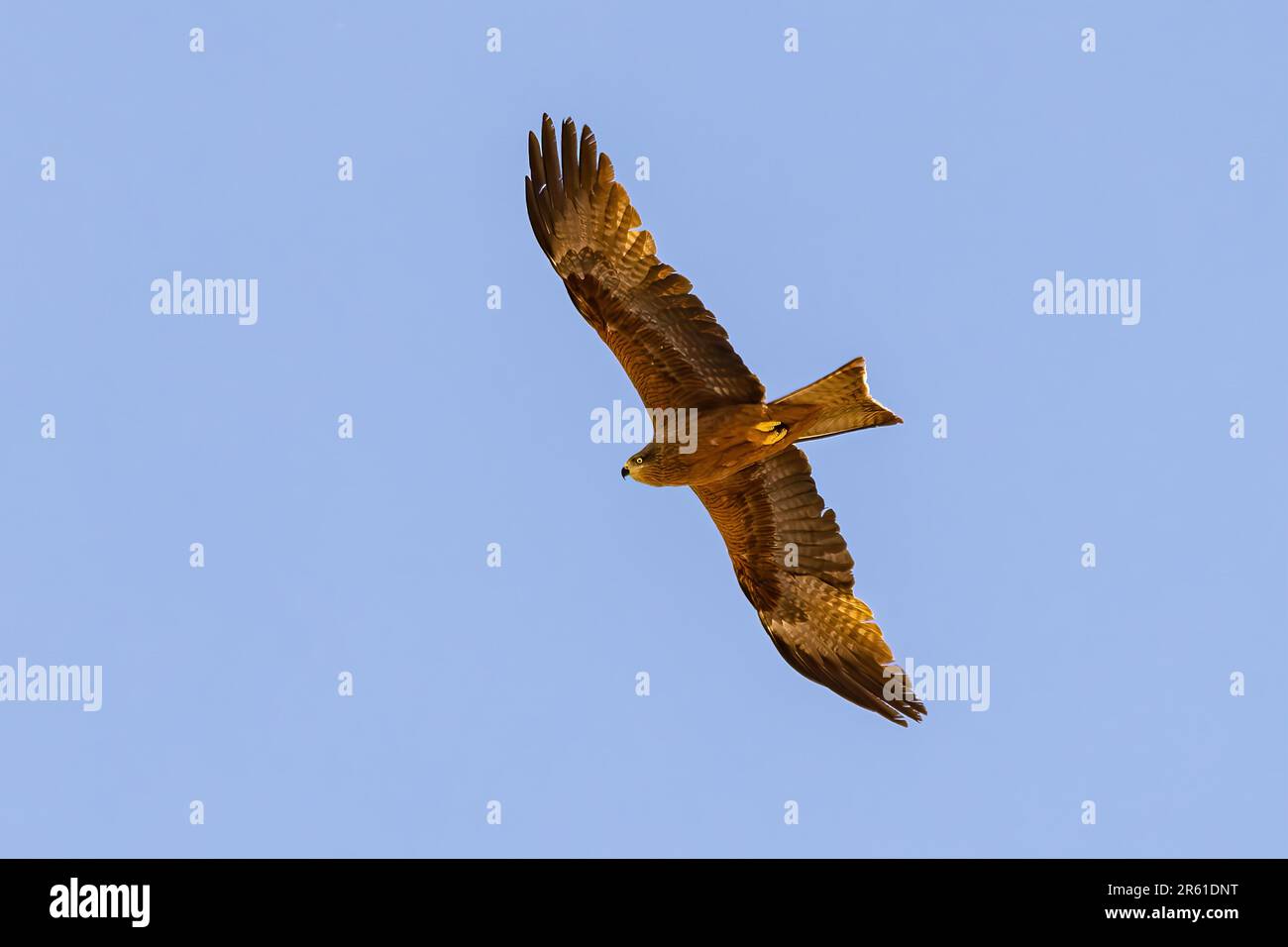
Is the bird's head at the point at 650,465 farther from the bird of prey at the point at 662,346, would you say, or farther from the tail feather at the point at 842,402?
the tail feather at the point at 842,402

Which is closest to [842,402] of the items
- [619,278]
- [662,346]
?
[662,346]

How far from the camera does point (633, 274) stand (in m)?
13.6

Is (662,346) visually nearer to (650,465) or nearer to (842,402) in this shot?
(650,465)

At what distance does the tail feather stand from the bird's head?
36.8 inches

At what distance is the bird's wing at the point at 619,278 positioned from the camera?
44.5ft

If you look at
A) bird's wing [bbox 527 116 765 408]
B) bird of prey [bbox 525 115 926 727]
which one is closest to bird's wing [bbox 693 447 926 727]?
bird of prey [bbox 525 115 926 727]

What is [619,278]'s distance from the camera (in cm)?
1366

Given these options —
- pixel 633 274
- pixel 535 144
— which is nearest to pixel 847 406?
pixel 633 274

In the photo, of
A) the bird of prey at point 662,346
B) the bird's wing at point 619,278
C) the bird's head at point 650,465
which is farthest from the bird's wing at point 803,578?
the bird's wing at point 619,278

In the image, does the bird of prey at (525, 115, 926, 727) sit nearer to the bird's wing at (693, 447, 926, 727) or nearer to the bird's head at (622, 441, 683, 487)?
the bird's head at (622, 441, 683, 487)

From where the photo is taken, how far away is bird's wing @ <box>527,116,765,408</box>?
13.6 m

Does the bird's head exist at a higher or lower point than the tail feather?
lower
